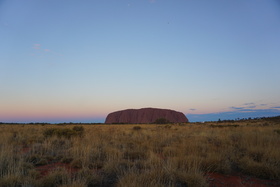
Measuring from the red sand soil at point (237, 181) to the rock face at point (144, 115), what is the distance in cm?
10586

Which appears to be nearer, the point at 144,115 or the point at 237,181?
the point at 237,181

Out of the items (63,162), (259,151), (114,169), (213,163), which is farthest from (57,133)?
(259,151)

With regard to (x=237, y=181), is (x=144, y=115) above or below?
above

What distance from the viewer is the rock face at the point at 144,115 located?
365 feet

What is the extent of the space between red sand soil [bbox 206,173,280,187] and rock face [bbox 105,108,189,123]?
347 ft

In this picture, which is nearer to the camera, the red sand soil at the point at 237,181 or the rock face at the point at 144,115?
the red sand soil at the point at 237,181

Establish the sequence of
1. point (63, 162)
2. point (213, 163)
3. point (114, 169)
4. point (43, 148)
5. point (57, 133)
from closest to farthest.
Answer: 1. point (114, 169)
2. point (213, 163)
3. point (63, 162)
4. point (43, 148)
5. point (57, 133)

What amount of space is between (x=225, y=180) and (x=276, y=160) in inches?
73.9

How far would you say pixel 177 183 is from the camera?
3.39 meters

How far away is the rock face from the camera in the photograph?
365 ft

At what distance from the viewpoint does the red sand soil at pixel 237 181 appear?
3621 millimetres

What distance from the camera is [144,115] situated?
112938 millimetres

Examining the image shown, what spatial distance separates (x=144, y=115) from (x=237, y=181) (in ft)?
360

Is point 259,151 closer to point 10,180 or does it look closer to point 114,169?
point 114,169
